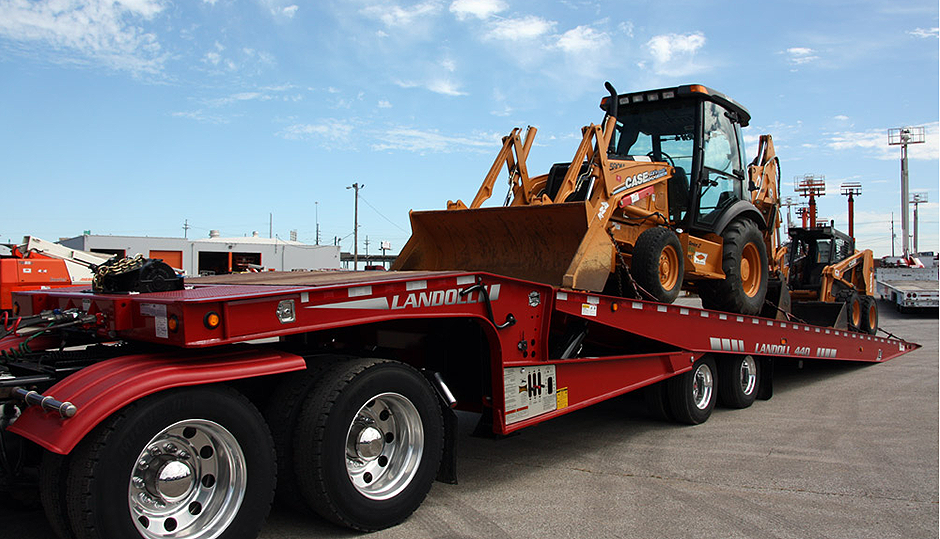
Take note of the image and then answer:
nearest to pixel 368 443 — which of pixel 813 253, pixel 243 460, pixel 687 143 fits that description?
pixel 243 460

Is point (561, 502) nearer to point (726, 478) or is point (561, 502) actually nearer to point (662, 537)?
point (662, 537)

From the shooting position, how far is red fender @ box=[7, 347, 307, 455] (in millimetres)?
2891

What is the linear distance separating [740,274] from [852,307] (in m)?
6.09

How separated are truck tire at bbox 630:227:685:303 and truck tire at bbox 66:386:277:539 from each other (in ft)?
13.4

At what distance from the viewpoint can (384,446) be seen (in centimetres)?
403

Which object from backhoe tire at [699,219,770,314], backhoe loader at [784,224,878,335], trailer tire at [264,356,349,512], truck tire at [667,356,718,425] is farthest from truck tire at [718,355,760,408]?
backhoe loader at [784,224,878,335]

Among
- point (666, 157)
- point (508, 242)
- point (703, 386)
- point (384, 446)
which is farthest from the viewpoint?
point (666, 157)

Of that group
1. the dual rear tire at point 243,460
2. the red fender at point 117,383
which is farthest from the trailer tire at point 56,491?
the red fender at point 117,383

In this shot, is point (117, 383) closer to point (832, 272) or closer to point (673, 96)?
point (673, 96)

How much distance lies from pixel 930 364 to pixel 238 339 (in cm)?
1142

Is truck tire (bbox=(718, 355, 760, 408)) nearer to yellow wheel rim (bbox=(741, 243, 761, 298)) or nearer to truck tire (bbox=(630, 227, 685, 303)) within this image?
yellow wheel rim (bbox=(741, 243, 761, 298))

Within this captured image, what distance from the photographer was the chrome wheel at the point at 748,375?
783 centimetres

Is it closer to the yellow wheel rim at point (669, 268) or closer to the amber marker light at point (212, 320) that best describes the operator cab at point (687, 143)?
the yellow wheel rim at point (669, 268)

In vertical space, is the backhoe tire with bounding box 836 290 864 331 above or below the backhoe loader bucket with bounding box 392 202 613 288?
below
